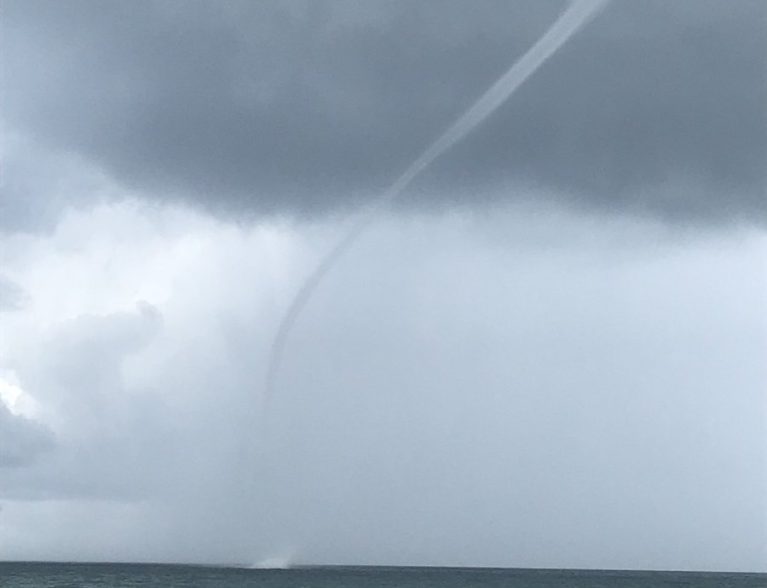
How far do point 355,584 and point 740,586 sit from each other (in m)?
68.9

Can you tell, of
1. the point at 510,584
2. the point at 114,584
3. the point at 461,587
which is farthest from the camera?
the point at 510,584

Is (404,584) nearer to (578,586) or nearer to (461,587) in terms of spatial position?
(461,587)

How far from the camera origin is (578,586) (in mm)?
187625

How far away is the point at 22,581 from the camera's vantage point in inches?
6619

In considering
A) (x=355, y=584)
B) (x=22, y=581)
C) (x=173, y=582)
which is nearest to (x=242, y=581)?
(x=173, y=582)

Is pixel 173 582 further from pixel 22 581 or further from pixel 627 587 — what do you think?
pixel 627 587

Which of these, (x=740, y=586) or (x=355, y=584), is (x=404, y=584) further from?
(x=740, y=586)

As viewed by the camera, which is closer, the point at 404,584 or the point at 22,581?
the point at 22,581

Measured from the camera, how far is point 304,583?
173 meters

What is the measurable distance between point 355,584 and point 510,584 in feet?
118

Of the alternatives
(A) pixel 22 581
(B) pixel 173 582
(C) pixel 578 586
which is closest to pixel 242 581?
(B) pixel 173 582

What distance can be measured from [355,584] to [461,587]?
18526 mm

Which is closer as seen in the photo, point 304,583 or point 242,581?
point 304,583

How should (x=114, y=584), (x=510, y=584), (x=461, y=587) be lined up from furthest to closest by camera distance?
(x=510, y=584)
(x=461, y=587)
(x=114, y=584)
